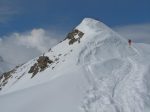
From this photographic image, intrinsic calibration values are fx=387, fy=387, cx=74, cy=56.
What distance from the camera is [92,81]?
33250 mm

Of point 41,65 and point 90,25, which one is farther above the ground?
point 90,25

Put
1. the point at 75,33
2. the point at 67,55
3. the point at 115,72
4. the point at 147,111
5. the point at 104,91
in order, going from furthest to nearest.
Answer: the point at 75,33, the point at 67,55, the point at 115,72, the point at 104,91, the point at 147,111

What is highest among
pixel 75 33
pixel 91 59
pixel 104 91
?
pixel 75 33

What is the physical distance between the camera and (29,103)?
2959cm

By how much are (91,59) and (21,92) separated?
902 centimetres

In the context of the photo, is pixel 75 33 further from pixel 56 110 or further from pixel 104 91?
pixel 56 110

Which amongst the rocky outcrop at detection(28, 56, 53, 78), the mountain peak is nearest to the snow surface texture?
the mountain peak

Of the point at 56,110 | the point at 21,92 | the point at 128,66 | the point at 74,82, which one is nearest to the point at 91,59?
the point at 128,66

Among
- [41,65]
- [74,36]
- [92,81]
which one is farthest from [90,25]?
[92,81]

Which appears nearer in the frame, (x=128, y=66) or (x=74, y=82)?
(x=74, y=82)

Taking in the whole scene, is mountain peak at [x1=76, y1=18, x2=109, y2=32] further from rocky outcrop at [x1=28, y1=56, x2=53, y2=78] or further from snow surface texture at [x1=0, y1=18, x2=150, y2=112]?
rocky outcrop at [x1=28, y1=56, x2=53, y2=78]

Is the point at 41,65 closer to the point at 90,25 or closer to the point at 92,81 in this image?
the point at 90,25

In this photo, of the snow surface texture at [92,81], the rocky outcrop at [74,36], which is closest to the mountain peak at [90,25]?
the snow surface texture at [92,81]

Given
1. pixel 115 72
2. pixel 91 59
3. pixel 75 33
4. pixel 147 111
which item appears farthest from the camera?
pixel 75 33
